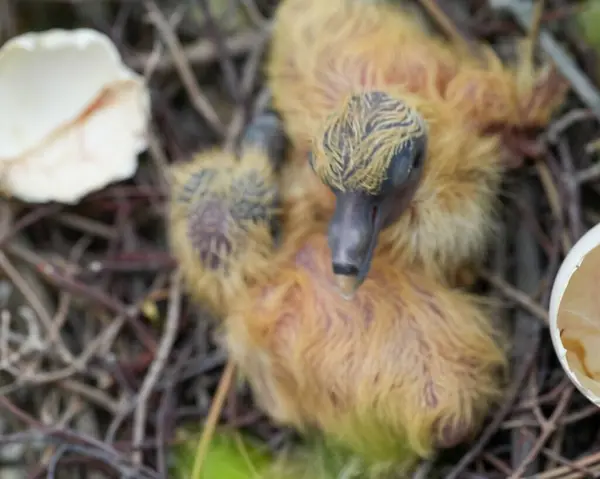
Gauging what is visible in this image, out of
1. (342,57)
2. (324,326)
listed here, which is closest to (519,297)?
(324,326)

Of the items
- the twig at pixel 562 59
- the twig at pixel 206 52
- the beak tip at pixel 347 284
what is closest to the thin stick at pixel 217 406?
the beak tip at pixel 347 284

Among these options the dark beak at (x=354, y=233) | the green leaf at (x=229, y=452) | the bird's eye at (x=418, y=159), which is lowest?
the green leaf at (x=229, y=452)

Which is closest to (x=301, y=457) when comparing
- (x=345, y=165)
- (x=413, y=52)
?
(x=345, y=165)

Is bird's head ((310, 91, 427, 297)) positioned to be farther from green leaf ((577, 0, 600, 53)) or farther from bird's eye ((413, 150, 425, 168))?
green leaf ((577, 0, 600, 53))

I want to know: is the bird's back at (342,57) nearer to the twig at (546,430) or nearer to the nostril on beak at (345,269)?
the nostril on beak at (345,269)

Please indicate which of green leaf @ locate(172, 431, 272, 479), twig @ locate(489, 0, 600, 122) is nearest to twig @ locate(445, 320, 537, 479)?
green leaf @ locate(172, 431, 272, 479)

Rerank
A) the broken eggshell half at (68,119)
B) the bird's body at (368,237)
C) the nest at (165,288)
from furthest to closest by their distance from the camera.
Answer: the broken eggshell half at (68,119) → the nest at (165,288) → the bird's body at (368,237)
